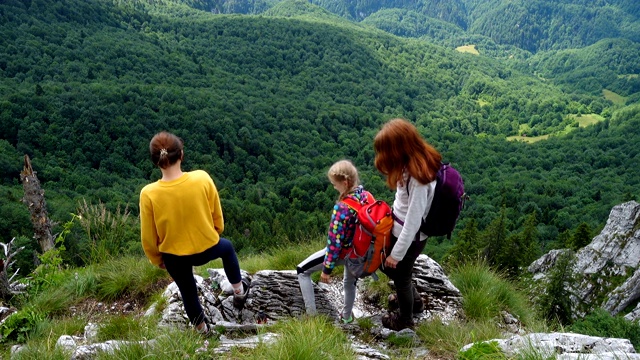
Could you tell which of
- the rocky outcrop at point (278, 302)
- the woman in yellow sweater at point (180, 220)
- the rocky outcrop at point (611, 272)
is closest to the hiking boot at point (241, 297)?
the rocky outcrop at point (278, 302)

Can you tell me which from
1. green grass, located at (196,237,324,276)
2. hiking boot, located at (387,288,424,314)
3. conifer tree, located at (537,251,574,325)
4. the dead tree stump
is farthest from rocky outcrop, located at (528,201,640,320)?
the dead tree stump

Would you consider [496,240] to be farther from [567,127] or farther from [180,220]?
[567,127]

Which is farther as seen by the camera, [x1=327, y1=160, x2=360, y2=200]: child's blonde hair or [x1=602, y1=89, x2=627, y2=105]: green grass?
[x1=602, y1=89, x2=627, y2=105]: green grass

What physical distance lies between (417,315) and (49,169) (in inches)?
2043

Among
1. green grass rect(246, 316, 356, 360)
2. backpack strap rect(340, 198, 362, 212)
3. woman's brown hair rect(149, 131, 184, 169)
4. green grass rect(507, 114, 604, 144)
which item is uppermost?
woman's brown hair rect(149, 131, 184, 169)

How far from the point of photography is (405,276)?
3.23 metres

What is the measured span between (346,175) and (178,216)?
1.24 meters

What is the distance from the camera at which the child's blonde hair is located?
3166 millimetres

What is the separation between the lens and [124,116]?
6444cm

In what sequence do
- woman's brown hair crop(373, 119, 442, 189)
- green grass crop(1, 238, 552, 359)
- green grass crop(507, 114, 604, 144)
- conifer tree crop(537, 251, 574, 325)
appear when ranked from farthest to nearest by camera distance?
green grass crop(507, 114, 604, 144)
conifer tree crop(537, 251, 574, 325)
woman's brown hair crop(373, 119, 442, 189)
green grass crop(1, 238, 552, 359)

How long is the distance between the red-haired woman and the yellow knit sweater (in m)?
1.24

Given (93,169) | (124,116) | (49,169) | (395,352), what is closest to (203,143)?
(124,116)

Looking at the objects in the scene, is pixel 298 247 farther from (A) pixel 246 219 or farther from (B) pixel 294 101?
(B) pixel 294 101

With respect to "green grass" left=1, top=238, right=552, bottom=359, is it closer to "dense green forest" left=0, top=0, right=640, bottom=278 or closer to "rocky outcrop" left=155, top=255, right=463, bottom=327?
"rocky outcrop" left=155, top=255, right=463, bottom=327
